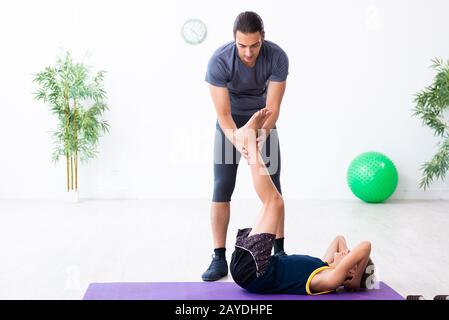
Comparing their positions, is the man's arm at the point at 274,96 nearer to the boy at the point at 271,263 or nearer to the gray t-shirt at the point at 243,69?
the gray t-shirt at the point at 243,69

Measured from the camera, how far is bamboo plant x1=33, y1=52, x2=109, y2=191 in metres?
5.46

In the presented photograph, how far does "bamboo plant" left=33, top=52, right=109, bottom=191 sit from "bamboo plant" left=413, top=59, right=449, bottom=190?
2632 mm

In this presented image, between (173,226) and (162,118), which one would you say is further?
(162,118)

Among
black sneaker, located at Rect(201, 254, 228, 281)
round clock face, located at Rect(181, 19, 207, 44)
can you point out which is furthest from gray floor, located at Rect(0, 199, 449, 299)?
round clock face, located at Rect(181, 19, 207, 44)

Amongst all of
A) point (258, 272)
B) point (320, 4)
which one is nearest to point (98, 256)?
point (258, 272)

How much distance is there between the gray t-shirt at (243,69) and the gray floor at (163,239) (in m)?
0.92

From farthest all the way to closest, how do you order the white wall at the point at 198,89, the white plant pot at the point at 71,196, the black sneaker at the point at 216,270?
the white wall at the point at 198,89, the white plant pot at the point at 71,196, the black sneaker at the point at 216,270

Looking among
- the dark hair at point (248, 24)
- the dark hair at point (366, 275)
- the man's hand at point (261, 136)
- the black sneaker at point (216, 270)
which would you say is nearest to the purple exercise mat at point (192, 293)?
the dark hair at point (366, 275)

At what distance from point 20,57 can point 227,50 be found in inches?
123

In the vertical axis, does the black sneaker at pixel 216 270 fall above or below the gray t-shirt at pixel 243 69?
below

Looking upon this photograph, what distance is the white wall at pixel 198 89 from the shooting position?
5676 mm

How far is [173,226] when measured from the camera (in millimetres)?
4543

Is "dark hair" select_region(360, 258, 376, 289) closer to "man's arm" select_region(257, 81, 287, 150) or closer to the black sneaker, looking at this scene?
the black sneaker
